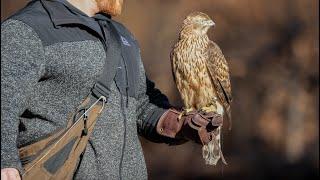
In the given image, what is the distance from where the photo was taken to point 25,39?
11.2 ft

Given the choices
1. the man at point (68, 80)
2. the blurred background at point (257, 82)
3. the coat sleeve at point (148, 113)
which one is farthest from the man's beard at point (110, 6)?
the blurred background at point (257, 82)

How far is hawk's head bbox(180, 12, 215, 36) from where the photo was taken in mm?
4738

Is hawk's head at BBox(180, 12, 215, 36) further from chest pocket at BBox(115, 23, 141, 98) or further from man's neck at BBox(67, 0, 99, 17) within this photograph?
man's neck at BBox(67, 0, 99, 17)

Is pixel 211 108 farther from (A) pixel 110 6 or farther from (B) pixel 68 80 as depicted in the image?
(B) pixel 68 80

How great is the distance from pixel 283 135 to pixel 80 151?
6053 mm

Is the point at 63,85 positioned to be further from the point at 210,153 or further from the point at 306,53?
the point at 306,53

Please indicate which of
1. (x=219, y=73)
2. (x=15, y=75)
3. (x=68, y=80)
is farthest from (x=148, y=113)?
(x=15, y=75)

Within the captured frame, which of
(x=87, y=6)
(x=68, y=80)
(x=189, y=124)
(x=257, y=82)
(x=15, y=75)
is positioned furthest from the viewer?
(x=257, y=82)

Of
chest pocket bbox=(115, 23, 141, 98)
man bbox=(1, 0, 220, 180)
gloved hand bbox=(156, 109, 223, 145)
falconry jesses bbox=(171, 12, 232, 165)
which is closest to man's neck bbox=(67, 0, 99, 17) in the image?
man bbox=(1, 0, 220, 180)

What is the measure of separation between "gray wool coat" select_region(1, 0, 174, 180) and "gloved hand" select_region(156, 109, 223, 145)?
0.77 ft

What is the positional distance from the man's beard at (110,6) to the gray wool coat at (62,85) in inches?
1.4

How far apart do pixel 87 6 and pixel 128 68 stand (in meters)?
0.30

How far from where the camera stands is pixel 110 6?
3.89 meters

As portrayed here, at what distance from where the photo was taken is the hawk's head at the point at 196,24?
187 inches
